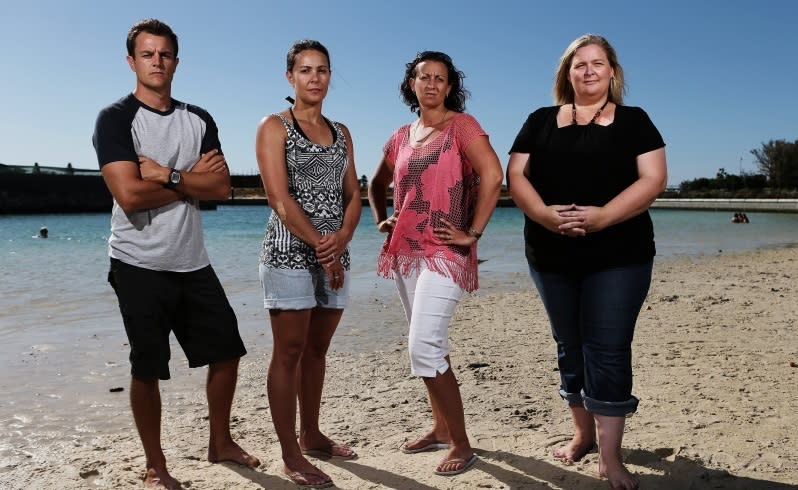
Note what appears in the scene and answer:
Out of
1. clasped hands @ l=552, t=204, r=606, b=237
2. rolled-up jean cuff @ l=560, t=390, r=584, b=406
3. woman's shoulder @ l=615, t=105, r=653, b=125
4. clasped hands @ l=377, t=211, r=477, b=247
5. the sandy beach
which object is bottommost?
the sandy beach

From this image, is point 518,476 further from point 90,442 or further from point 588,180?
point 90,442

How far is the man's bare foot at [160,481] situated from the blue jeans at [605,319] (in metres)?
2.07

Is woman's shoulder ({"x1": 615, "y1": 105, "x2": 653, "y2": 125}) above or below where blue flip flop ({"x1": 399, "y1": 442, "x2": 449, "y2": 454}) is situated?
above

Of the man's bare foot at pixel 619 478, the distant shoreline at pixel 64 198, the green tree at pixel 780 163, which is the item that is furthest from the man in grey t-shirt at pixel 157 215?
the green tree at pixel 780 163

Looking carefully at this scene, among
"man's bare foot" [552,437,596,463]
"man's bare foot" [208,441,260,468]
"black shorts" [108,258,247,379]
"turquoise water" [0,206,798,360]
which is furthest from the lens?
"turquoise water" [0,206,798,360]

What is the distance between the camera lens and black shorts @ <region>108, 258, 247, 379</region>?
10.9ft

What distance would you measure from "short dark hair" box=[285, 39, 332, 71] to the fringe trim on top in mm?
1047

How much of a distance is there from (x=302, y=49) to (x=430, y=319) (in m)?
1.50

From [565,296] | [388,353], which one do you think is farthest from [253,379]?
[565,296]

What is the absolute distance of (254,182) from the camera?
9875 centimetres

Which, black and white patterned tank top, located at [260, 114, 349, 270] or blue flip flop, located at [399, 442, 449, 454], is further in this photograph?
blue flip flop, located at [399, 442, 449, 454]

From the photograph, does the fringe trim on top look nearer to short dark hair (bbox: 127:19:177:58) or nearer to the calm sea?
short dark hair (bbox: 127:19:177:58)

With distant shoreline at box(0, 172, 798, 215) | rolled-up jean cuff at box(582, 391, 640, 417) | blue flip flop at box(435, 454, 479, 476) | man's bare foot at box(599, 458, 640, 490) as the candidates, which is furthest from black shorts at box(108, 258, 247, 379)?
distant shoreline at box(0, 172, 798, 215)

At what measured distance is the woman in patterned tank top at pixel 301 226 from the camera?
3377 mm
